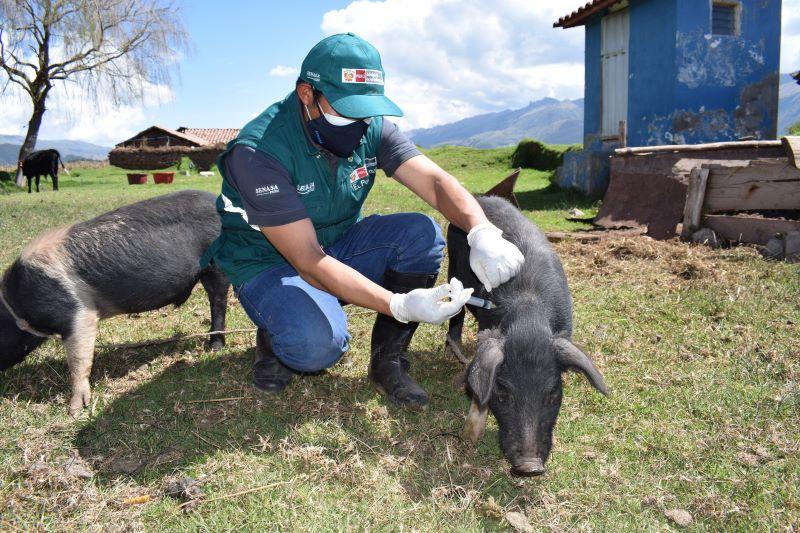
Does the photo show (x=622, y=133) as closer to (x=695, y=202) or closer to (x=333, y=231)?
(x=695, y=202)

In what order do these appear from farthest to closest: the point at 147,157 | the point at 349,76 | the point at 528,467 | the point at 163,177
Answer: the point at 147,157 → the point at 163,177 → the point at 349,76 → the point at 528,467

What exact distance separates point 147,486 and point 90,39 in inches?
1103

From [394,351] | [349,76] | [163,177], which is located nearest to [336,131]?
[349,76]

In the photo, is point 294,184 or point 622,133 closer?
point 294,184

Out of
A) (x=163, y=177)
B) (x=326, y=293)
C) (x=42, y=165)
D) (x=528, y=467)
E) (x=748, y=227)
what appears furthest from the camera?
(x=163, y=177)

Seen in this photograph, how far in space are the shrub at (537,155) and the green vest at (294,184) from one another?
14277mm

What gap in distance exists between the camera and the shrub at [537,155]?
17453mm

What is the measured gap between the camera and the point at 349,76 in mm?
3045

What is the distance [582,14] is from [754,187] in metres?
7.74

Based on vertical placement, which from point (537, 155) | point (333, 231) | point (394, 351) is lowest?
point (394, 351)

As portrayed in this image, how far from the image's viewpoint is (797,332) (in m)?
4.21

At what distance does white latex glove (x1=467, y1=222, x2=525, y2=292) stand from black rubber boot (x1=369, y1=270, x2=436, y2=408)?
0.52m

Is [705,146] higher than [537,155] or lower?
higher

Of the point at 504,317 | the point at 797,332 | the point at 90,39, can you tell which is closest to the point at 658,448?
the point at 504,317
